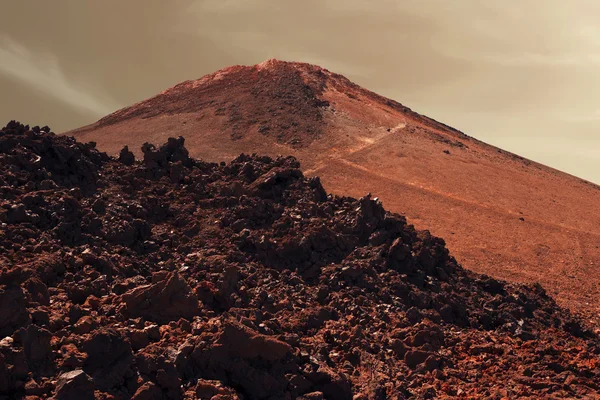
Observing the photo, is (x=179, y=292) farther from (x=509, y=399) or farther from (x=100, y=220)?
(x=509, y=399)

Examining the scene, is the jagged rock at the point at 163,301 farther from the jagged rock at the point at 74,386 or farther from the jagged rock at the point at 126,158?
the jagged rock at the point at 126,158

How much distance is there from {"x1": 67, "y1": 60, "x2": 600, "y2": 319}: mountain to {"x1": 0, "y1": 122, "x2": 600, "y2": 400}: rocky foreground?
8.18 m

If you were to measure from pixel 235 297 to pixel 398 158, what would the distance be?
31541 mm

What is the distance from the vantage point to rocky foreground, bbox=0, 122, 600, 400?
7707 mm

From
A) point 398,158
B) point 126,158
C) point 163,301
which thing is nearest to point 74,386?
point 163,301

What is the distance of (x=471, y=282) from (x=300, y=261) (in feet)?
14.3

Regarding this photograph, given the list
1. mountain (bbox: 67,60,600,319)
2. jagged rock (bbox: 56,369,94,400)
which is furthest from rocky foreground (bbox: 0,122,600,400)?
mountain (bbox: 67,60,600,319)

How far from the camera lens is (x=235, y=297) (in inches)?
416

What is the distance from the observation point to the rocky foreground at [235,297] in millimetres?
7707

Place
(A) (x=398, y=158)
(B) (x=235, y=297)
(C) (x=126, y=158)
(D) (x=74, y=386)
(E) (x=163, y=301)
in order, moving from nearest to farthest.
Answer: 1. (D) (x=74, y=386)
2. (E) (x=163, y=301)
3. (B) (x=235, y=297)
4. (C) (x=126, y=158)
5. (A) (x=398, y=158)

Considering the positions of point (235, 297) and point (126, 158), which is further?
point (126, 158)

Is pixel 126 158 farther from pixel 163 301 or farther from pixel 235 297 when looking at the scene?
pixel 163 301

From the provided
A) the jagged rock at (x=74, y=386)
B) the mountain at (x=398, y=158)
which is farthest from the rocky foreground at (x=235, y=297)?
the mountain at (x=398, y=158)

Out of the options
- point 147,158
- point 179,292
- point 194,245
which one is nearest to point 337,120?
point 147,158
